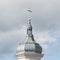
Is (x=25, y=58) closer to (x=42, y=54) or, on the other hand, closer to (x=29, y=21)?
(x=42, y=54)

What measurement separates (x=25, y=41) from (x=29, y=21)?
18.3ft

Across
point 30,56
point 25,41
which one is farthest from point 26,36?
point 30,56

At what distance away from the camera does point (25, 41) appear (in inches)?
2918

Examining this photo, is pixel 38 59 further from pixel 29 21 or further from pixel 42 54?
pixel 29 21

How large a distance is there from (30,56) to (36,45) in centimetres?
370

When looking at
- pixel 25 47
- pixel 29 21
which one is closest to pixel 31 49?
pixel 25 47

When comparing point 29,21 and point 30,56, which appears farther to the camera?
point 29,21

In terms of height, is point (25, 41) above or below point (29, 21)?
below

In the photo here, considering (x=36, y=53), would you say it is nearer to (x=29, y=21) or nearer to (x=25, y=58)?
(x=25, y=58)

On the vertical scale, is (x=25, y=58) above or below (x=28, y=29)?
below

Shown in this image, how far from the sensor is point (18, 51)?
241 ft

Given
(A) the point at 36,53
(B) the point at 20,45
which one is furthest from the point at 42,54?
(B) the point at 20,45

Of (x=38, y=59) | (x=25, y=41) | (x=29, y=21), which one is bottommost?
(x=38, y=59)

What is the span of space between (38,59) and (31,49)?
3146 millimetres
